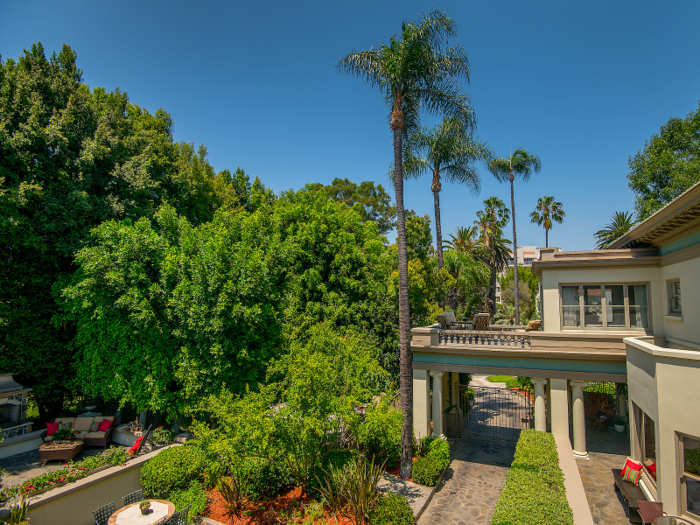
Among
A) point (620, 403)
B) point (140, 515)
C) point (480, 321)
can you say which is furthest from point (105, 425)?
point (620, 403)

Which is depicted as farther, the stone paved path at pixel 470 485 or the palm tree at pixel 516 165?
the palm tree at pixel 516 165

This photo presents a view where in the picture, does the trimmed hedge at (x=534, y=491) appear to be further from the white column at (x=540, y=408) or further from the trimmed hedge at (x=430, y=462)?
the trimmed hedge at (x=430, y=462)

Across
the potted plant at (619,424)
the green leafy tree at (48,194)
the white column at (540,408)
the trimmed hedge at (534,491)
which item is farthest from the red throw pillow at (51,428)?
the potted plant at (619,424)

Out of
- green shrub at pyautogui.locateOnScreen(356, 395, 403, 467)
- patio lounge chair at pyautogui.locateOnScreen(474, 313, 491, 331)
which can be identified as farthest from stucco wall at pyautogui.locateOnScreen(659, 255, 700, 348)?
green shrub at pyautogui.locateOnScreen(356, 395, 403, 467)

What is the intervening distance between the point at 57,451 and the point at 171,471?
506 cm

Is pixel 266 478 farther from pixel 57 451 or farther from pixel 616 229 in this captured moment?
pixel 616 229

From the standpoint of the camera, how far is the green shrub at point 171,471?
11953 mm

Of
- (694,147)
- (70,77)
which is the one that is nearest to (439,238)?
(694,147)

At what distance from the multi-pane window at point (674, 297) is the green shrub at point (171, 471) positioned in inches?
644

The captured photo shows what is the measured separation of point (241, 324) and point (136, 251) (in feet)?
16.5

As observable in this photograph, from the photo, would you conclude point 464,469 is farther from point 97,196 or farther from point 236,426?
point 97,196

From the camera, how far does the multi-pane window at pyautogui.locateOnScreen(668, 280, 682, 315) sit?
41.0ft

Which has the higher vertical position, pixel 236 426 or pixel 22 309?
pixel 22 309

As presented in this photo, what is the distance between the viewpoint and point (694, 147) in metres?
25.5
